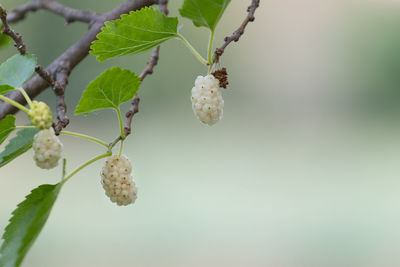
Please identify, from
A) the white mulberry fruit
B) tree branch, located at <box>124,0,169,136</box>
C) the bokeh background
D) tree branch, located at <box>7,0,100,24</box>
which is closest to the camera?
the white mulberry fruit

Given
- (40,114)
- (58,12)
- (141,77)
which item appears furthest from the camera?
(58,12)

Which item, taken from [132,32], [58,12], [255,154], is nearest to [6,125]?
[132,32]

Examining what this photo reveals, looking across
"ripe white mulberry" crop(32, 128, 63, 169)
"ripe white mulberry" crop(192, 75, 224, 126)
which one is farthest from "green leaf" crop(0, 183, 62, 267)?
"ripe white mulberry" crop(192, 75, 224, 126)

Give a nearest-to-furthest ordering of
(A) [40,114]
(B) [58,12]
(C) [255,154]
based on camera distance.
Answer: (A) [40,114] → (B) [58,12] → (C) [255,154]

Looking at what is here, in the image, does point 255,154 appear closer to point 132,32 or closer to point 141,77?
point 141,77

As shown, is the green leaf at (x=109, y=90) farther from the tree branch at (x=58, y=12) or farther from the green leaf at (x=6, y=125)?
the tree branch at (x=58, y=12)

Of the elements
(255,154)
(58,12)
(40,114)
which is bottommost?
(255,154)

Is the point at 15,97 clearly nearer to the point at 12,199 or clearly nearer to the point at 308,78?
the point at 12,199

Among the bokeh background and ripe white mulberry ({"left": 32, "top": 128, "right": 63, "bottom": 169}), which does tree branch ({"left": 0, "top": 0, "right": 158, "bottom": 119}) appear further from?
the bokeh background
